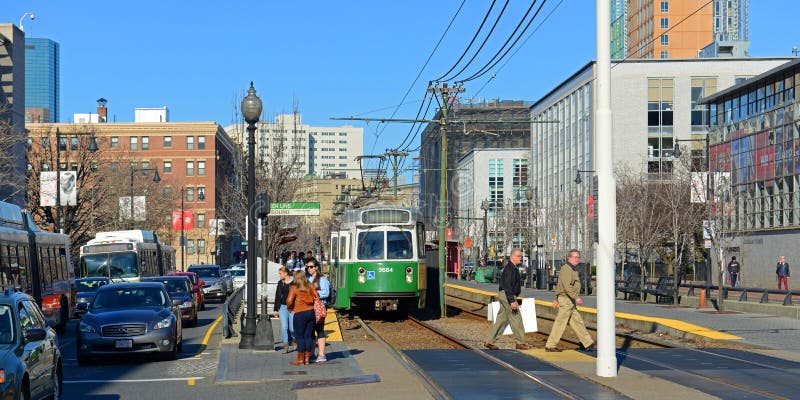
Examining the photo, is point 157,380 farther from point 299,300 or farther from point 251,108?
point 251,108

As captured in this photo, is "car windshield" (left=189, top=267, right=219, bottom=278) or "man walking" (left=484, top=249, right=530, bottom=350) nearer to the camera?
"man walking" (left=484, top=249, right=530, bottom=350)

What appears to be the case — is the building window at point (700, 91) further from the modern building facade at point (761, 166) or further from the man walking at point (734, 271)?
the man walking at point (734, 271)

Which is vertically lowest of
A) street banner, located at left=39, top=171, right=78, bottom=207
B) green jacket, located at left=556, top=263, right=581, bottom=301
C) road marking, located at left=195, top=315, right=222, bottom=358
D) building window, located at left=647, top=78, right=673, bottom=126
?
road marking, located at left=195, top=315, right=222, bottom=358

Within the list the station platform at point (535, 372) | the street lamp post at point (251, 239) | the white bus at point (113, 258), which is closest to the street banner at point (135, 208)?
the white bus at point (113, 258)

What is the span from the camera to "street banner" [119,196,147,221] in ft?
201

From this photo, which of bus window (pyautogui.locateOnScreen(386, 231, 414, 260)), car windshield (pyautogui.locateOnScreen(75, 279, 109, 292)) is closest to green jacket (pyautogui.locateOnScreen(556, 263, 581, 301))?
bus window (pyautogui.locateOnScreen(386, 231, 414, 260))

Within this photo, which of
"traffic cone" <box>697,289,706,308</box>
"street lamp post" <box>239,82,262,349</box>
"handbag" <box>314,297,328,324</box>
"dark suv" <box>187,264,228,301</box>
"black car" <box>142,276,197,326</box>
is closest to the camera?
"handbag" <box>314,297,328,324</box>

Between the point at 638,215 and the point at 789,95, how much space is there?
42.9 ft

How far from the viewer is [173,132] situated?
11262 cm

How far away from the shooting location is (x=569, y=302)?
19.8 m

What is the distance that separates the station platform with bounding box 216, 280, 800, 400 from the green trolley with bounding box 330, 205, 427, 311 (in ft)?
21.5

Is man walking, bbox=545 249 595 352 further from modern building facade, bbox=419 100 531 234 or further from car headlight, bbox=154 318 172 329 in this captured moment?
modern building facade, bbox=419 100 531 234

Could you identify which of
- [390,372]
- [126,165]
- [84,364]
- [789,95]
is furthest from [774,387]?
[126,165]

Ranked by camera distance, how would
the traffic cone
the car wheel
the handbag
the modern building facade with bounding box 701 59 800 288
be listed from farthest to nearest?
1. the modern building facade with bounding box 701 59 800 288
2. the traffic cone
3. the handbag
4. the car wheel
